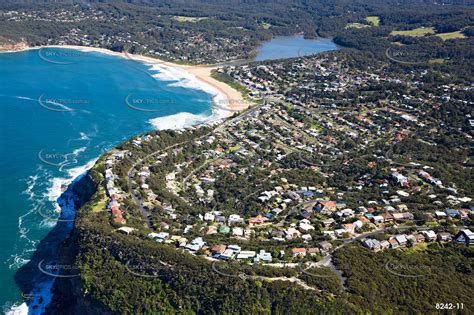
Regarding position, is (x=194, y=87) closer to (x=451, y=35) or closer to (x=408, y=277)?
(x=408, y=277)

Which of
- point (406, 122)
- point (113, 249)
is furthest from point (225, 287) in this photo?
point (406, 122)

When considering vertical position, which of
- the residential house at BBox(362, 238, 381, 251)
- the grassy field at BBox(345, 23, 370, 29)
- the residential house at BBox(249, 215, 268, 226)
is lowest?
the grassy field at BBox(345, 23, 370, 29)

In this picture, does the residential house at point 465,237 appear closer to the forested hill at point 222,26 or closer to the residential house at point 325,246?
the residential house at point 325,246

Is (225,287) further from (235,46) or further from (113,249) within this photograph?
(235,46)

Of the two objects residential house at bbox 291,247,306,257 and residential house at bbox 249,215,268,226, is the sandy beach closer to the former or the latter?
residential house at bbox 249,215,268,226

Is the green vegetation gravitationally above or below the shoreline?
above

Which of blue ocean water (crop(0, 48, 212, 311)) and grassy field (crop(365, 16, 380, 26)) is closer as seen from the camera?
blue ocean water (crop(0, 48, 212, 311))

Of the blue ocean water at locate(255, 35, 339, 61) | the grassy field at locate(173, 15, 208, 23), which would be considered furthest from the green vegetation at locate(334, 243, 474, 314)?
the grassy field at locate(173, 15, 208, 23)

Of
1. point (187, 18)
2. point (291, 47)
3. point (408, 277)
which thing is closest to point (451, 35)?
point (291, 47)
